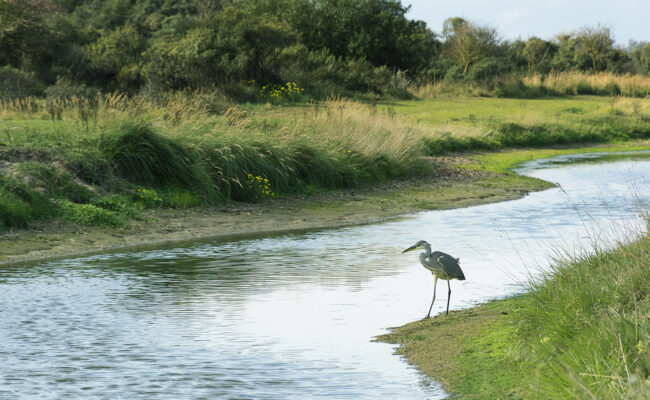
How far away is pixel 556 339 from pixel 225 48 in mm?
30247

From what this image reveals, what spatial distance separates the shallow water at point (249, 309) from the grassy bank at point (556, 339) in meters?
0.36

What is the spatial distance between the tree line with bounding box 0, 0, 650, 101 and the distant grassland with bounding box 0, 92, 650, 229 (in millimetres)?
7609

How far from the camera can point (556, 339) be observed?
7129 millimetres

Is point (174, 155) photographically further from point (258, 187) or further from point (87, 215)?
point (87, 215)

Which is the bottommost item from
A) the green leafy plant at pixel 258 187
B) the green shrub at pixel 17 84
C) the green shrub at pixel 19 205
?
the green leafy plant at pixel 258 187

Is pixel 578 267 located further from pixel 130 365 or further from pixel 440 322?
pixel 130 365

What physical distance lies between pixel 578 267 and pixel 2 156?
36.4 feet

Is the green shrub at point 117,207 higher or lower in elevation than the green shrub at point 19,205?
lower

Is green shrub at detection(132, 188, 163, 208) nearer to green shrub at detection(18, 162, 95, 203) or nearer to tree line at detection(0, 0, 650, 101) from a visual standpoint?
green shrub at detection(18, 162, 95, 203)

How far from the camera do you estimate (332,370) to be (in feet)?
25.1

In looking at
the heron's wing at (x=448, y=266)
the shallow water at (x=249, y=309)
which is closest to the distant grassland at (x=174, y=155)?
the shallow water at (x=249, y=309)

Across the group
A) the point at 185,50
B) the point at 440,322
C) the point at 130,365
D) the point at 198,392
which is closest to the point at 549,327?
the point at 440,322

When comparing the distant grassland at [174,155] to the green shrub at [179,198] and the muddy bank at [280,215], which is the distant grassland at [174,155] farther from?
the muddy bank at [280,215]

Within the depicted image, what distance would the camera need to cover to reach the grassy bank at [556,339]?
5934mm
